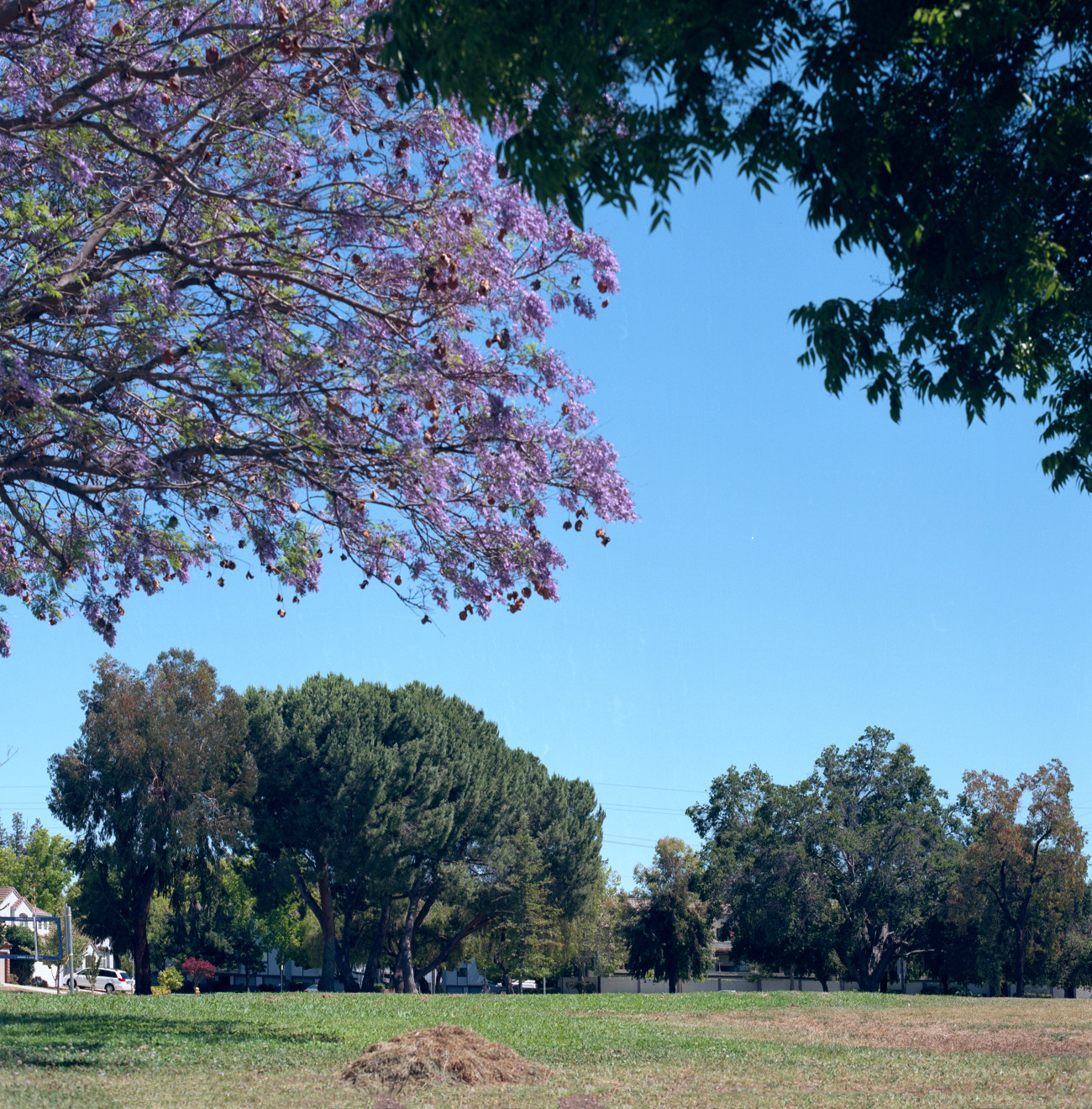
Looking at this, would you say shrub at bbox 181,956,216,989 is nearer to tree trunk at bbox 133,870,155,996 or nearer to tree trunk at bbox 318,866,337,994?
→ tree trunk at bbox 318,866,337,994

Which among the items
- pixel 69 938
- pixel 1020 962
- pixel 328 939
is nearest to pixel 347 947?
pixel 328 939

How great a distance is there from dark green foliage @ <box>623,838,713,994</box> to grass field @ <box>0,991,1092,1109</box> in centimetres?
2826

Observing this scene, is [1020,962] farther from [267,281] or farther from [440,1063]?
[267,281]

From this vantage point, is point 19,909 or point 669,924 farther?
point 19,909

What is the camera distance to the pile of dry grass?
507 inches

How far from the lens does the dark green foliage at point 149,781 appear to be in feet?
139

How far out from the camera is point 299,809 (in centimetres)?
4409

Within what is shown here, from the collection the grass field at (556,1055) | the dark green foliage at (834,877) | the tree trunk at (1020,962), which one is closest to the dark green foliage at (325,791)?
the grass field at (556,1055)

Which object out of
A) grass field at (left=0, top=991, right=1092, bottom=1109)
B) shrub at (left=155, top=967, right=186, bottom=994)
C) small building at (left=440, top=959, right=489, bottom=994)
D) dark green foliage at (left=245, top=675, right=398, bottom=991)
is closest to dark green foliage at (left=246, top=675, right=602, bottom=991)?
dark green foliage at (left=245, top=675, right=398, bottom=991)

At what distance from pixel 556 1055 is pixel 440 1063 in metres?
3.88

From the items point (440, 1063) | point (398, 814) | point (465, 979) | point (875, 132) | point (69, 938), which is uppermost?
point (875, 132)

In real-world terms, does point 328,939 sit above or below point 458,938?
above

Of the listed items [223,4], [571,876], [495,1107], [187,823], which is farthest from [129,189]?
[571,876]

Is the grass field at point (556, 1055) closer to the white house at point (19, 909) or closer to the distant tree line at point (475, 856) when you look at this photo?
the distant tree line at point (475, 856)
